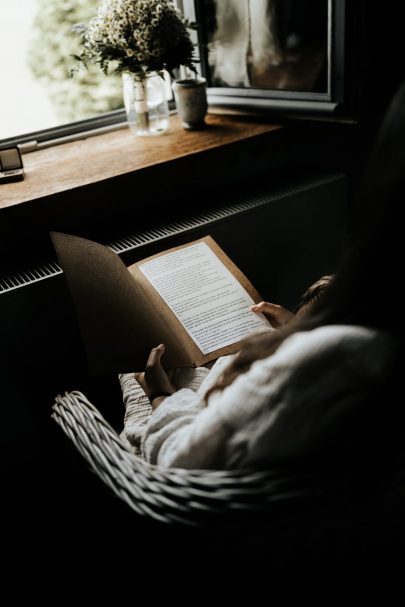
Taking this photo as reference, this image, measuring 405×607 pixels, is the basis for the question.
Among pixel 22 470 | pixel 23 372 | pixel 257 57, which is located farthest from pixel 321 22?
pixel 22 470

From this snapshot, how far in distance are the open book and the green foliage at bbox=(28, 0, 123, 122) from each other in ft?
2.42

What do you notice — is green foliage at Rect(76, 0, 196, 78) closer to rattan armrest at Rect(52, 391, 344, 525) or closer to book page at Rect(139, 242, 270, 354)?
book page at Rect(139, 242, 270, 354)

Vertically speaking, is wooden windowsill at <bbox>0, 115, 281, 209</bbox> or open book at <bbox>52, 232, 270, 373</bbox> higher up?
wooden windowsill at <bbox>0, 115, 281, 209</bbox>

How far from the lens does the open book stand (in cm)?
133

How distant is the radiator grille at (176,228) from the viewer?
1488 mm

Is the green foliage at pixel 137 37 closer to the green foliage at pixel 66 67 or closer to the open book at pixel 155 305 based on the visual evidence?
the green foliage at pixel 66 67

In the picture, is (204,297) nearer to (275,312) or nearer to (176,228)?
(275,312)

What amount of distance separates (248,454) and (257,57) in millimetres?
1458

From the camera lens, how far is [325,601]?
1019 millimetres

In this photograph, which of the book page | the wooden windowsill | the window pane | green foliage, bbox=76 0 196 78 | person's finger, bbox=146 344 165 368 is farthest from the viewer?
the window pane

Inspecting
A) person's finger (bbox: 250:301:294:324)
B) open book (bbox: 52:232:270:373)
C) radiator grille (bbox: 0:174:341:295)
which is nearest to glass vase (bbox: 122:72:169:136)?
radiator grille (bbox: 0:174:341:295)

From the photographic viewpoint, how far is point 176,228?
1.70 m

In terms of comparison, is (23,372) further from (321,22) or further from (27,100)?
(321,22)

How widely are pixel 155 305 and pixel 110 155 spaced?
61 cm
